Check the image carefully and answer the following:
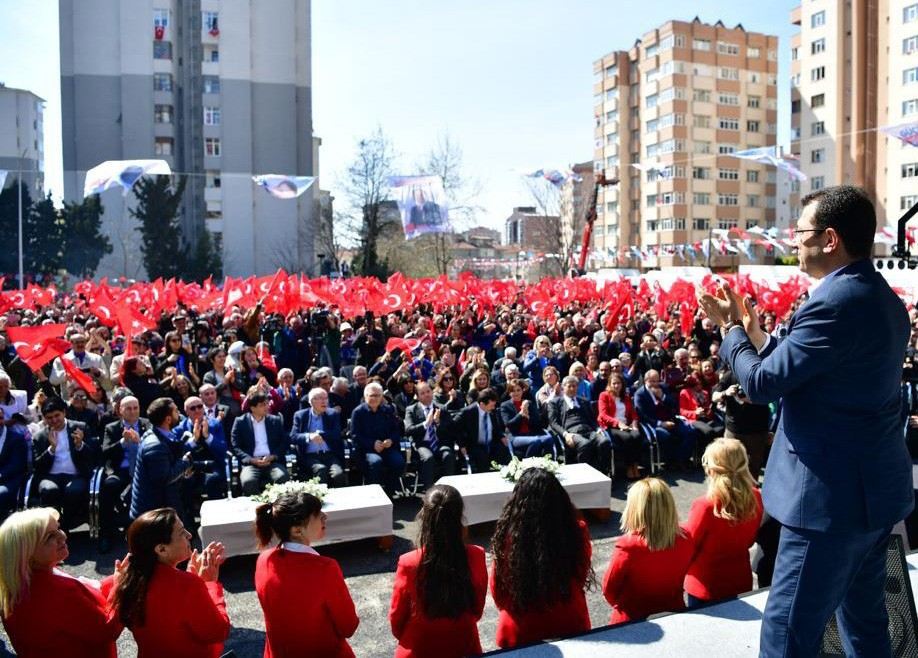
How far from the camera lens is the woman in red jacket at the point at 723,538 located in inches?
180

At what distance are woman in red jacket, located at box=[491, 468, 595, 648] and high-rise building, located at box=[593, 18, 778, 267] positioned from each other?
232 ft

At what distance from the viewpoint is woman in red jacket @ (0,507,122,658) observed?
12.3 feet

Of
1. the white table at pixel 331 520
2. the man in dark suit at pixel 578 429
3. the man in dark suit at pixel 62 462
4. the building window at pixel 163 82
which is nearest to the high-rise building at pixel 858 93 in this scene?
the building window at pixel 163 82

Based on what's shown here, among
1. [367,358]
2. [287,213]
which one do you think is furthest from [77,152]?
[367,358]

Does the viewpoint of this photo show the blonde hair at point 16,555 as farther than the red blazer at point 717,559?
No

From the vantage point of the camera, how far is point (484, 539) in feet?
25.3

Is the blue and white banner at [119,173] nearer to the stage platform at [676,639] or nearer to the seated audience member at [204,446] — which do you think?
the seated audience member at [204,446]

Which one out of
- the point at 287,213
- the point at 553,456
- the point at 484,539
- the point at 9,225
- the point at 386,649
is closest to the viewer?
the point at 386,649

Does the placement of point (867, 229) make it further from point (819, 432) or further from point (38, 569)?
point (38, 569)

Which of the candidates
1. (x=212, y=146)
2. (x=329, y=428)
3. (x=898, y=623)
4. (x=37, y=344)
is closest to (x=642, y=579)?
(x=898, y=623)

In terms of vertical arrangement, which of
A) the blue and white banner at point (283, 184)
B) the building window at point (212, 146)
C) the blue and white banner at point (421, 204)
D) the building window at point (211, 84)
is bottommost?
the blue and white banner at point (421, 204)

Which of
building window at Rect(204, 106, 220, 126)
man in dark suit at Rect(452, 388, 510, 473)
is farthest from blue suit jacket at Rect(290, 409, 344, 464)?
building window at Rect(204, 106, 220, 126)

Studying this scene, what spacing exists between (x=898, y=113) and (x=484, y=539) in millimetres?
58174

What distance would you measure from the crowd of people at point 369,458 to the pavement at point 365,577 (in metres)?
0.44
